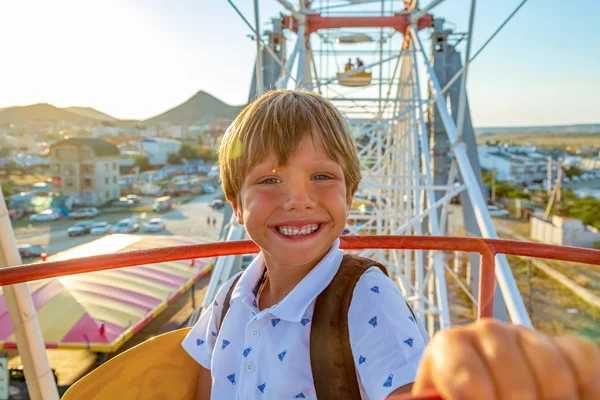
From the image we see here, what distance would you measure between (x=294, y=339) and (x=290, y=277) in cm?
21

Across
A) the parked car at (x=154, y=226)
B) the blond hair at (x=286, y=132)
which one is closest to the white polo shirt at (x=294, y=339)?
the blond hair at (x=286, y=132)

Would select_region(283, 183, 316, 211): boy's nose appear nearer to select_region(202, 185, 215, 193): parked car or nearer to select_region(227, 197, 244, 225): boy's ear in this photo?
select_region(227, 197, 244, 225): boy's ear

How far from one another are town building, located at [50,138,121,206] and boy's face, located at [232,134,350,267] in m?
34.6

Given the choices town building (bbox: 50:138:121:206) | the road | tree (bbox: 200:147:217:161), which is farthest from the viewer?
tree (bbox: 200:147:217:161)

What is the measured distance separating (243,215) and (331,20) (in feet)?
21.5

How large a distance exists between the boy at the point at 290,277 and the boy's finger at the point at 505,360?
1.83ft

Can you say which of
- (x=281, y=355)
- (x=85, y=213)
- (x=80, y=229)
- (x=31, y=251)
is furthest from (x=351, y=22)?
(x=85, y=213)

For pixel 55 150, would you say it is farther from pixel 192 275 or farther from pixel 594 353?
pixel 594 353

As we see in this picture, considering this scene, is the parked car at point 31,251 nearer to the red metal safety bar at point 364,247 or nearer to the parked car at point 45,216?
the parked car at point 45,216

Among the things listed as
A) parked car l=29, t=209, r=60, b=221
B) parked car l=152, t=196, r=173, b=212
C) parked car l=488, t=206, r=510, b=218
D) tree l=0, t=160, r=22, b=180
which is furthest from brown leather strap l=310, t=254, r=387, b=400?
tree l=0, t=160, r=22, b=180

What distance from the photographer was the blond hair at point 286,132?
117 centimetres

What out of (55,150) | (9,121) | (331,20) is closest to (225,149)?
(331,20)

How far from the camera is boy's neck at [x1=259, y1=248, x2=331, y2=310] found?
129 cm

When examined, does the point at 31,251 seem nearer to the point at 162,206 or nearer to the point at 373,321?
the point at 162,206
